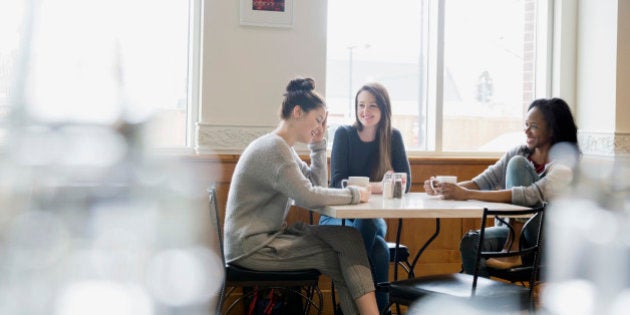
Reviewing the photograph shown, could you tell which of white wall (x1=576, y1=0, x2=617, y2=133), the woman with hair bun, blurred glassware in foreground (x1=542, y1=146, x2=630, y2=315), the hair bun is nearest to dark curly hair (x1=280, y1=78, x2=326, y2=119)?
the hair bun

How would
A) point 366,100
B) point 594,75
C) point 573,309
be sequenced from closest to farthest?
point 366,100
point 573,309
point 594,75

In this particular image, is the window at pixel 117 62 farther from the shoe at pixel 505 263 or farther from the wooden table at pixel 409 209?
the shoe at pixel 505 263

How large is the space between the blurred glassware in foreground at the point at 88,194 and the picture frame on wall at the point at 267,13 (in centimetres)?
74

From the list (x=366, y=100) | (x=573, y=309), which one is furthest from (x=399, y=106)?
(x=573, y=309)

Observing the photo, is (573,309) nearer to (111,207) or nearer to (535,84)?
(535,84)

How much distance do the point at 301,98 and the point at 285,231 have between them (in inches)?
23.4

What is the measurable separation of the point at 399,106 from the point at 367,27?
56 cm

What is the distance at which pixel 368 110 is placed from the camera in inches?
150

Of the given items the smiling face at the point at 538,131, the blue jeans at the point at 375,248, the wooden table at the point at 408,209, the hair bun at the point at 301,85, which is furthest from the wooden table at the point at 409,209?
the hair bun at the point at 301,85

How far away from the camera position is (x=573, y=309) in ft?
13.4

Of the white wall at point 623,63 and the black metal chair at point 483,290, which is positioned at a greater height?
the white wall at point 623,63

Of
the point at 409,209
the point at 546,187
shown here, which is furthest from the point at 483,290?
the point at 546,187

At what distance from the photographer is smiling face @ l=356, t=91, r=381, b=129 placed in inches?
150

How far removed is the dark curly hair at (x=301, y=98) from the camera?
320 cm
